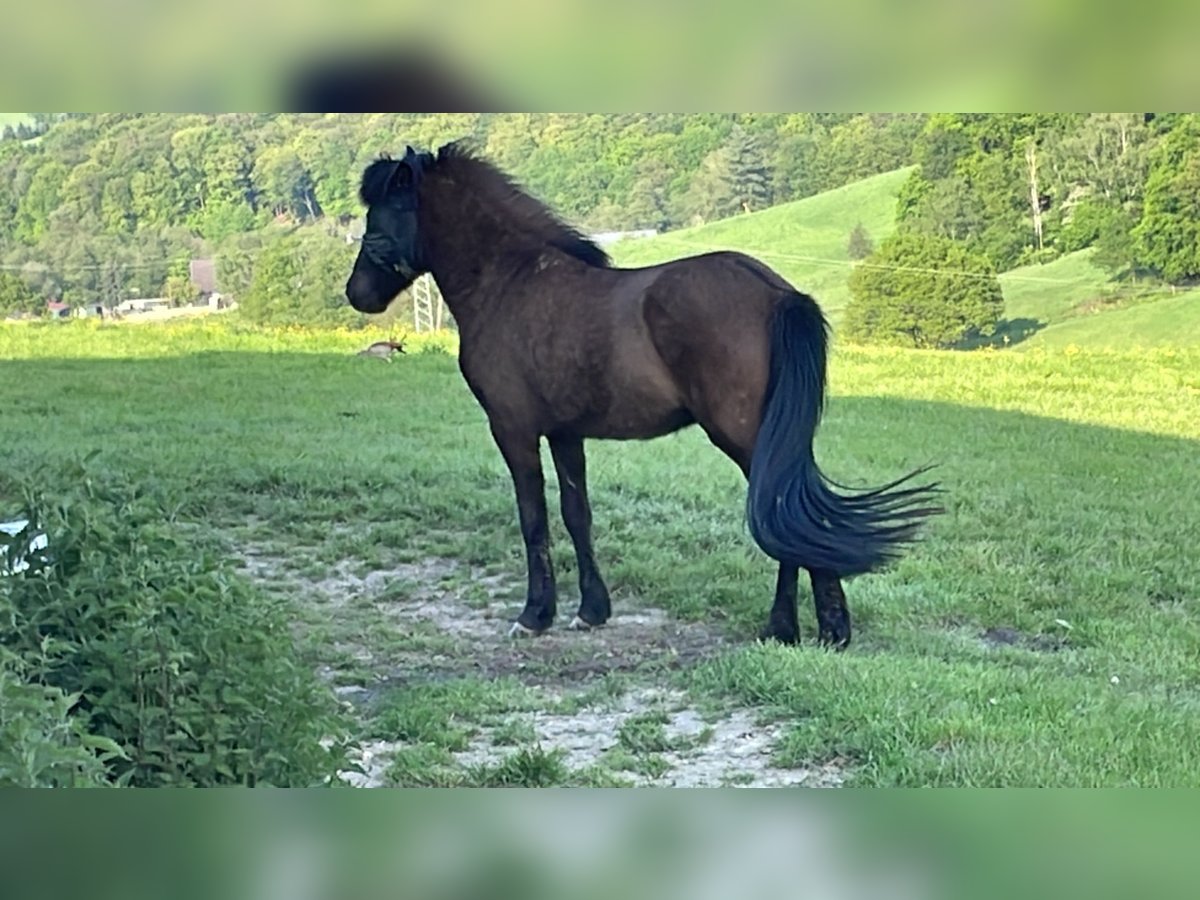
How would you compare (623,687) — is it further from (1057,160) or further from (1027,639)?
(1057,160)

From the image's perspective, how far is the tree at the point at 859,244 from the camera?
3.06 m

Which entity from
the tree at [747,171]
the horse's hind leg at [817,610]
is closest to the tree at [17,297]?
the tree at [747,171]

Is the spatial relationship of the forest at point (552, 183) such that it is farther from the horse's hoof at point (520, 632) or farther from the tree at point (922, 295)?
the horse's hoof at point (520, 632)

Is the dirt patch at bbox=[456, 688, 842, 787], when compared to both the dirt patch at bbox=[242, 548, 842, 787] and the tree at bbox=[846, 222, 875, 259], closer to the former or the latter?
the dirt patch at bbox=[242, 548, 842, 787]

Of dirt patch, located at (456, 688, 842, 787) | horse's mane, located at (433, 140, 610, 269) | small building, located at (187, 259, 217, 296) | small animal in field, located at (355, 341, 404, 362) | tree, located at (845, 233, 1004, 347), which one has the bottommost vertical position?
dirt patch, located at (456, 688, 842, 787)

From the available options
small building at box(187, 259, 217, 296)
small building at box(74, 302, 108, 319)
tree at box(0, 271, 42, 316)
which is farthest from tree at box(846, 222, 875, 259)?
tree at box(0, 271, 42, 316)

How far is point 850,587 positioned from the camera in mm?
3062

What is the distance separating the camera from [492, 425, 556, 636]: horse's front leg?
314cm

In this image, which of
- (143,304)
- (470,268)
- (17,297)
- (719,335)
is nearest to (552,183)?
(470,268)

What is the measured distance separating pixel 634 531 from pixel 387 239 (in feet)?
3.09

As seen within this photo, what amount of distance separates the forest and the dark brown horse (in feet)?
0.33

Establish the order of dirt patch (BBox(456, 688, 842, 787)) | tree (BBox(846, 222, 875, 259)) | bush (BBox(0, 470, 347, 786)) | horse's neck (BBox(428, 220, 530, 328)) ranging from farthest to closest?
horse's neck (BBox(428, 220, 530, 328)) < tree (BBox(846, 222, 875, 259)) < dirt patch (BBox(456, 688, 842, 787)) < bush (BBox(0, 470, 347, 786))

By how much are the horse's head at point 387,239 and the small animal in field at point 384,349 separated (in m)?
0.09

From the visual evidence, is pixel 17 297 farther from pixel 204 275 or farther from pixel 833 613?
pixel 833 613
